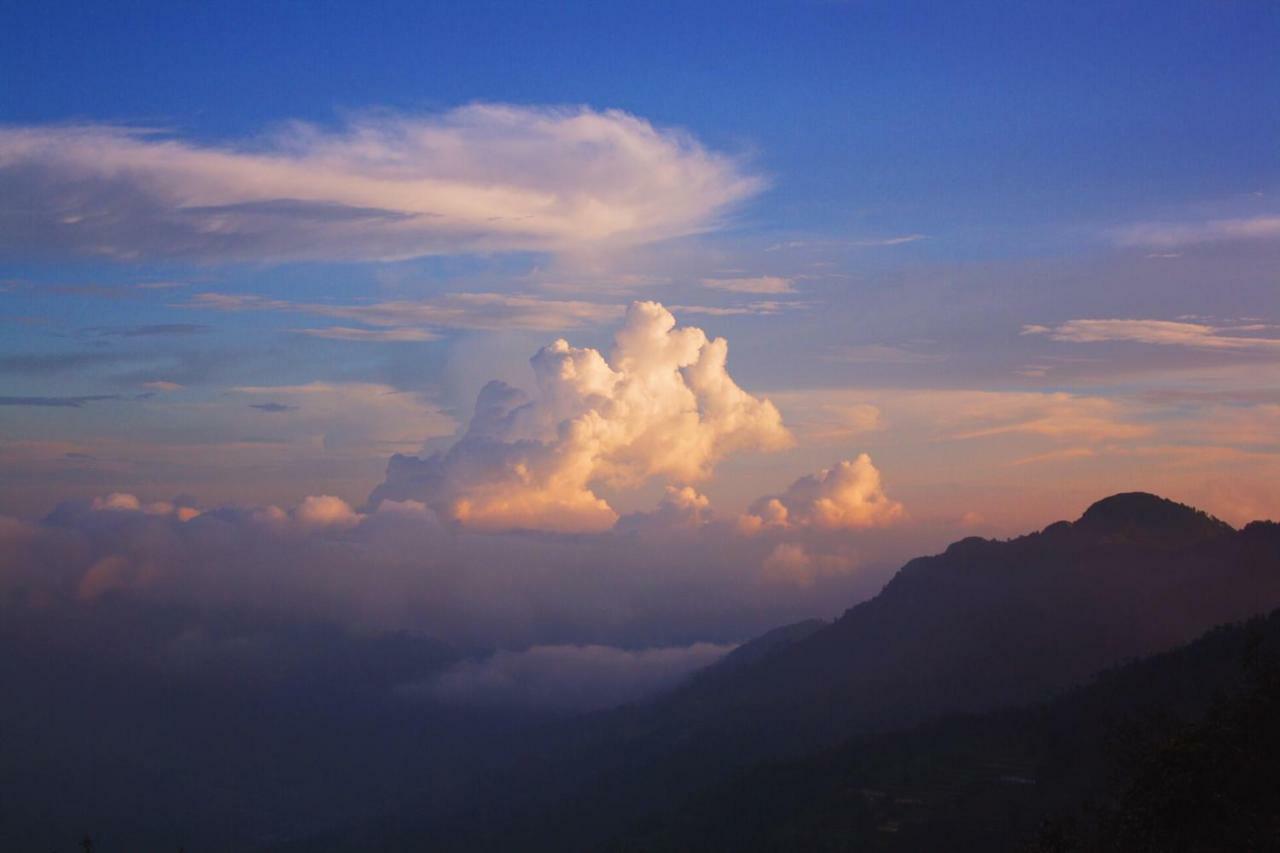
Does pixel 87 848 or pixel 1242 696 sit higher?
pixel 1242 696

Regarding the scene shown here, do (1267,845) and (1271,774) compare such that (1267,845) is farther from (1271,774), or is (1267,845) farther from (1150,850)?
(1271,774)

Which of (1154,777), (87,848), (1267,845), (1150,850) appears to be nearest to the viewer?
(1267,845)

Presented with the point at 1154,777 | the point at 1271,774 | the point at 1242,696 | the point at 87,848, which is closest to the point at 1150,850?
the point at 1154,777

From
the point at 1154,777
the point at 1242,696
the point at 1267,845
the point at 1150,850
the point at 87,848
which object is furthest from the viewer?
the point at 87,848

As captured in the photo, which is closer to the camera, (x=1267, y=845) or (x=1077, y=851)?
(x=1267, y=845)

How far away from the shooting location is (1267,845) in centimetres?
10394

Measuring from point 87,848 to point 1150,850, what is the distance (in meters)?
149

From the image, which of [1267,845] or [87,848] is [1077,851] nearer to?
[1267,845]

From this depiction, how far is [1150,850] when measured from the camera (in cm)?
A: 11144

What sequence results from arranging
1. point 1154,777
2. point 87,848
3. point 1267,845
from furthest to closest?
point 87,848, point 1154,777, point 1267,845

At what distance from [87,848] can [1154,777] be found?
495 ft

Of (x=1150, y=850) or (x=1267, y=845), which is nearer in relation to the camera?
(x=1267, y=845)

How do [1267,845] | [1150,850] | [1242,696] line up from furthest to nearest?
[1242,696], [1150,850], [1267,845]

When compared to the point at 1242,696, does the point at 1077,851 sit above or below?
below
